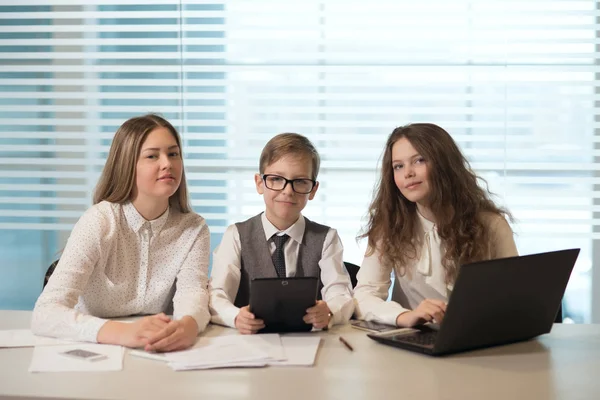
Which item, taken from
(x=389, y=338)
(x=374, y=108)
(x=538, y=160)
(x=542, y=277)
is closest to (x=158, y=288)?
(x=389, y=338)

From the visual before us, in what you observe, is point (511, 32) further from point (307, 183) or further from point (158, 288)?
point (158, 288)

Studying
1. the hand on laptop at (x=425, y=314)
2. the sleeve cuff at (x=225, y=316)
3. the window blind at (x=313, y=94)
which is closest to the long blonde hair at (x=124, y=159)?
the sleeve cuff at (x=225, y=316)

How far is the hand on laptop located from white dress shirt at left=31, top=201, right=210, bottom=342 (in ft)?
1.87

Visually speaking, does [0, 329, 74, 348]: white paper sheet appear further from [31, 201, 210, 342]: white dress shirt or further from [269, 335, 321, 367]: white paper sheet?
[269, 335, 321, 367]: white paper sheet

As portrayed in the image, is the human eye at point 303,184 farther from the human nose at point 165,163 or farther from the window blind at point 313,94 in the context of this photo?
the window blind at point 313,94

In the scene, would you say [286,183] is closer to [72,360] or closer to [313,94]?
[72,360]

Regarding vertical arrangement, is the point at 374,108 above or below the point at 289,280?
above

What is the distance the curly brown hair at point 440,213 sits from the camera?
8.29 feet

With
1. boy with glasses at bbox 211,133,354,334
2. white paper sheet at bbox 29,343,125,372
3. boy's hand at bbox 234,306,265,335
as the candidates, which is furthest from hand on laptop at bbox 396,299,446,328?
white paper sheet at bbox 29,343,125,372

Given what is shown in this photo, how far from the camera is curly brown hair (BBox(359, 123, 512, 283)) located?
99.5 inches

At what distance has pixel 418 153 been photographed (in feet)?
8.36

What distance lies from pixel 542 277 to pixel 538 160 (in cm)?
227

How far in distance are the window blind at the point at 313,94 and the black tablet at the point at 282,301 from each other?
2.09 m

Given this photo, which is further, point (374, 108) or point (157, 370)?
point (374, 108)
